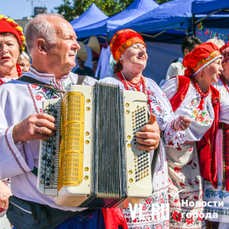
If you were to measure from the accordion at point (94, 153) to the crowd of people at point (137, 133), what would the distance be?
8 centimetres

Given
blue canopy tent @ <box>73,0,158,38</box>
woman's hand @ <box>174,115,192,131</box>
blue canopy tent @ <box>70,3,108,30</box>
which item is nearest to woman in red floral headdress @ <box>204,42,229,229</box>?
woman's hand @ <box>174,115,192,131</box>

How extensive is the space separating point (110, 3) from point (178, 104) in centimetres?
1498

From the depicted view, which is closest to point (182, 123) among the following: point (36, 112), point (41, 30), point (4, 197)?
point (36, 112)

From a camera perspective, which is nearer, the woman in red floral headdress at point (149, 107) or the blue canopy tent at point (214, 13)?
the woman in red floral headdress at point (149, 107)

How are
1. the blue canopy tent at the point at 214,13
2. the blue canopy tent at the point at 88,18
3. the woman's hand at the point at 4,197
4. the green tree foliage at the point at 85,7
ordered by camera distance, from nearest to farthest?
the woman's hand at the point at 4,197 → the blue canopy tent at the point at 214,13 → the blue canopy tent at the point at 88,18 → the green tree foliage at the point at 85,7

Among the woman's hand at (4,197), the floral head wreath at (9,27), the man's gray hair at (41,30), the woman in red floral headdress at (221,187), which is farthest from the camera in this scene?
the woman in red floral headdress at (221,187)

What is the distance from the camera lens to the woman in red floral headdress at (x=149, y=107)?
282cm

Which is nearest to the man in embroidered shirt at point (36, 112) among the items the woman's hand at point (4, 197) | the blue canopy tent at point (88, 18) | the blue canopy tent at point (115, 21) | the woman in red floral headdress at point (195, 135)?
the woman's hand at point (4, 197)

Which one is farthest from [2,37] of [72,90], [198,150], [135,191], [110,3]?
[110,3]

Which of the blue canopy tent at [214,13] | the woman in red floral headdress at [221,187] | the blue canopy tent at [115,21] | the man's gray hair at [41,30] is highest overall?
the blue canopy tent at [115,21]

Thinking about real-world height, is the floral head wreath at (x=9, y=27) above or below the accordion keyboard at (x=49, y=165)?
above

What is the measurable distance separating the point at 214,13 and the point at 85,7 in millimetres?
11686

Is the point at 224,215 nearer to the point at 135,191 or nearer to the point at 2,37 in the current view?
the point at 135,191

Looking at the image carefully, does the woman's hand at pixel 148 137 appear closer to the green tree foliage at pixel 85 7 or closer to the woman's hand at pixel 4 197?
the woman's hand at pixel 4 197
